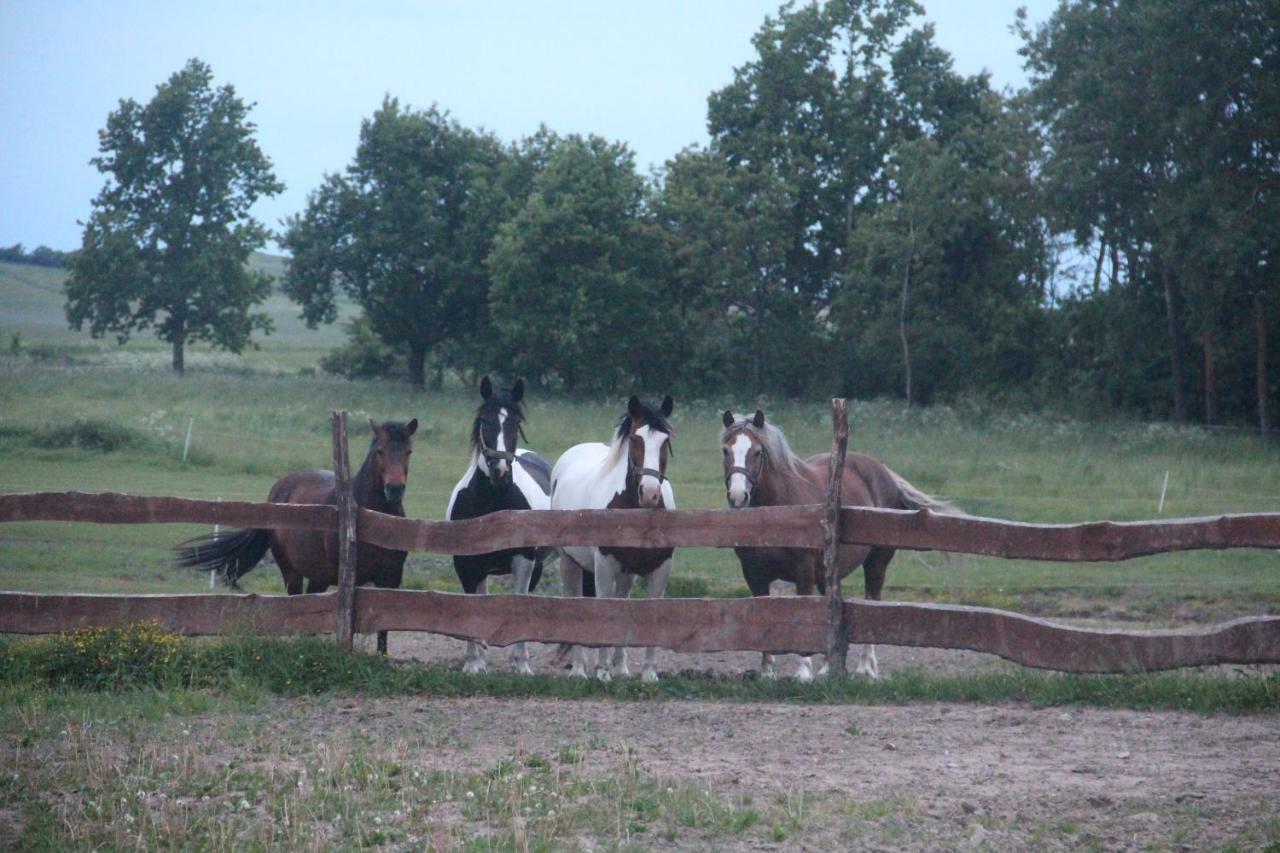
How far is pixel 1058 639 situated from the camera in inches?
271

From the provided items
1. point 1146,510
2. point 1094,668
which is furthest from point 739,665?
point 1146,510

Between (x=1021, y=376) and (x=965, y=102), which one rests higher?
(x=965, y=102)

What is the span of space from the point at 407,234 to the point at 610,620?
39861mm

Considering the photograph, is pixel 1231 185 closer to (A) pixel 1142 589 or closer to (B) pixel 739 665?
(A) pixel 1142 589

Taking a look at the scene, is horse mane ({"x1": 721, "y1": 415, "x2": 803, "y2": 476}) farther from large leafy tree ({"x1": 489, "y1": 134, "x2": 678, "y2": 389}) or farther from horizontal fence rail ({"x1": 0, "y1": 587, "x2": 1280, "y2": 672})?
large leafy tree ({"x1": 489, "y1": 134, "x2": 678, "y2": 389})

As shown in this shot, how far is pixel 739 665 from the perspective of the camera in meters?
9.21

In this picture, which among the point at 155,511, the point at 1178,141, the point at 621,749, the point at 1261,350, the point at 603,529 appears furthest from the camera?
the point at 1261,350

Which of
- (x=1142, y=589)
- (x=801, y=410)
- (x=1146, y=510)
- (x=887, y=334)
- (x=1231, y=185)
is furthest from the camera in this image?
(x=887, y=334)

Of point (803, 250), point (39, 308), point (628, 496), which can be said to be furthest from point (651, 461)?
point (39, 308)

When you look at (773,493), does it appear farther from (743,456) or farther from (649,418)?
(649,418)

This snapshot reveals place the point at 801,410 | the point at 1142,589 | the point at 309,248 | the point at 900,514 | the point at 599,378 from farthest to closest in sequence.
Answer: the point at 309,248 → the point at 599,378 → the point at 801,410 → the point at 1142,589 → the point at 900,514

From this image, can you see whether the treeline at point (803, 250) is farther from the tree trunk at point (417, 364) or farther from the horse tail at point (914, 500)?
the horse tail at point (914, 500)

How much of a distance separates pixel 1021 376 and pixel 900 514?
108ft

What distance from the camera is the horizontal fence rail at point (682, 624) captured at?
6730 mm
